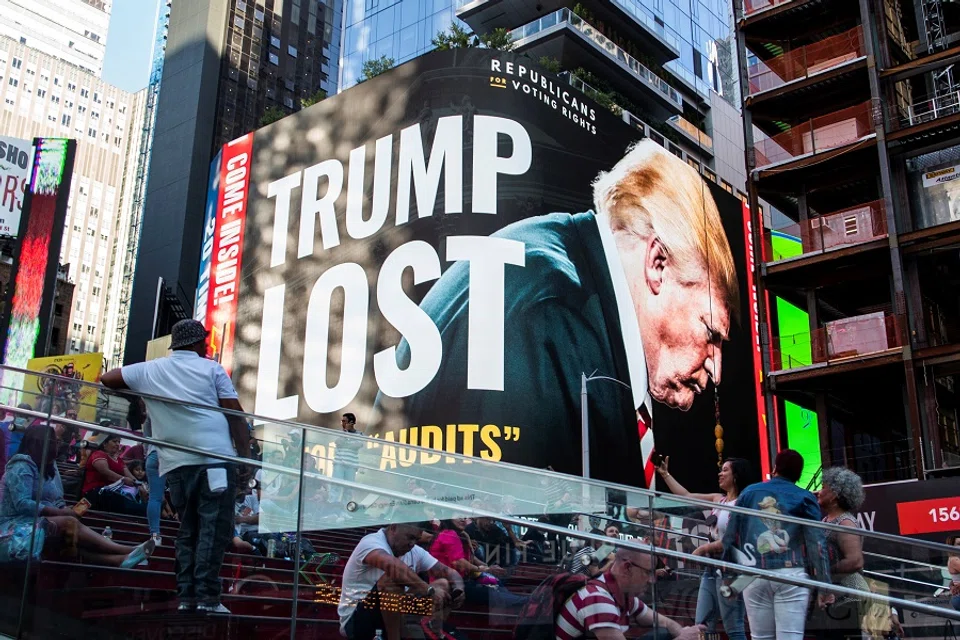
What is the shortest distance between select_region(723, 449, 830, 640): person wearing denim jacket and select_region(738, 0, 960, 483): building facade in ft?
65.0

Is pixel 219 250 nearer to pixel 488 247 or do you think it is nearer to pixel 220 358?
pixel 220 358

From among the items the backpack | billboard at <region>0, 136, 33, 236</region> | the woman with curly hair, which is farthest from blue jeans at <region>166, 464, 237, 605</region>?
billboard at <region>0, 136, 33, 236</region>

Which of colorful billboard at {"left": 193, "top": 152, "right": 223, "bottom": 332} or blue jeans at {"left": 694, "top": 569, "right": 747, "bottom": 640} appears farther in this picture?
colorful billboard at {"left": 193, "top": 152, "right": 223, "bottom": 332}

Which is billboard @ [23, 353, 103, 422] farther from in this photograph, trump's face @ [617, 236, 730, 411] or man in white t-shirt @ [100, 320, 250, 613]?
trump's face @ [617, 236, 730, 411]

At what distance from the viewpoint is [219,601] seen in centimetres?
732

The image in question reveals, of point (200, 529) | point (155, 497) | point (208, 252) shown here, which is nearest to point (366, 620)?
point (200, 529)

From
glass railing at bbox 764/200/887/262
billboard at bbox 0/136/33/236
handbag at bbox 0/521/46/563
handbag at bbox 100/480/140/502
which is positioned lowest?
handbag at bbox 0/521/46/563

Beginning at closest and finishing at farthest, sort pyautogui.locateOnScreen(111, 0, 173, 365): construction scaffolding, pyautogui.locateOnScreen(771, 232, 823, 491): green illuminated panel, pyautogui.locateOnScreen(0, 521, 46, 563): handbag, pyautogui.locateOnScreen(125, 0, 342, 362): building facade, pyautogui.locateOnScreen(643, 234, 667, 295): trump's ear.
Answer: pyautogui.locateOnScreen(0, 521, 46, 563): handbag, pyautogui.locateOnScreen(643, 234, 667, 295): trump's ear, pyautogui.locateOnScreen(771, 232, 823, 491): green illuminated panel, pyautogui.locateOnScreen(125, 0, 342, 362): building facade, pyautogui.locateOnScreen(111, 0, 173, 365): construction scaffolding

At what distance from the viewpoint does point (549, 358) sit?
3158 cm

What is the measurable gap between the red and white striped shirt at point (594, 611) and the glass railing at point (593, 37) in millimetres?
41044

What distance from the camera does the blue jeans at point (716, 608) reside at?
24.0 feet

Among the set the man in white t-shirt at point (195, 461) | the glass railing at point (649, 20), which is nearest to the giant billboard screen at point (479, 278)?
the glass railing at point (649, 20)

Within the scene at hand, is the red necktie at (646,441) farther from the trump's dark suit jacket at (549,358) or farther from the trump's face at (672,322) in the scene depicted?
the trump's face at (672,322)

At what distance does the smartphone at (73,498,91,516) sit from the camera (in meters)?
7.53
